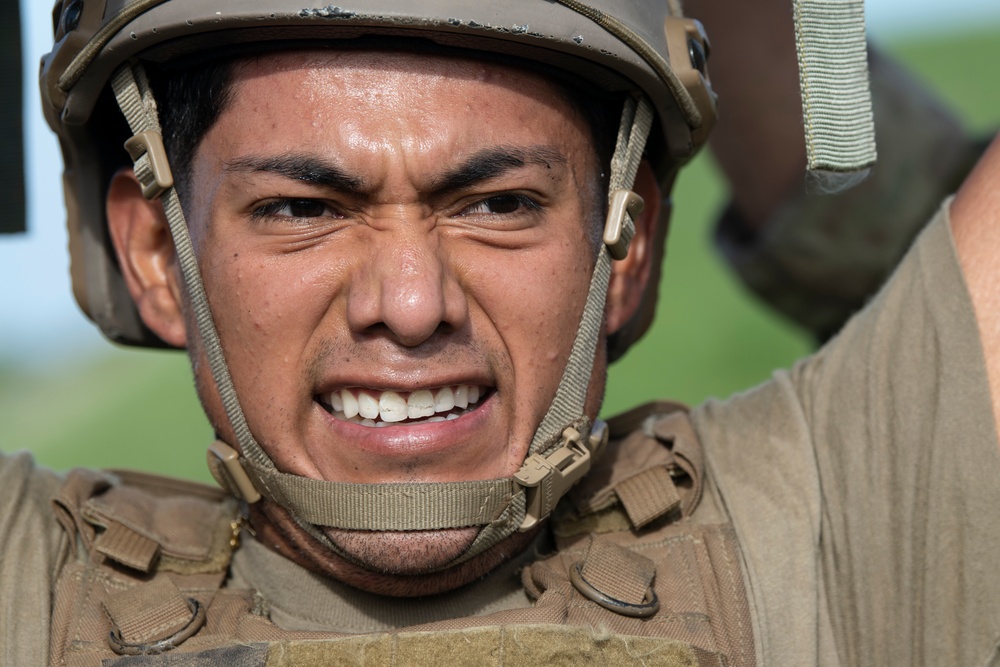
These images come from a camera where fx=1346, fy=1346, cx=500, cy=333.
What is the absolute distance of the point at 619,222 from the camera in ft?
9.41

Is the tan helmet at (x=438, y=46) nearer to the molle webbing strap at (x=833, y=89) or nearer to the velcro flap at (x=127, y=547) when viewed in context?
the velcro flap at (x=127, y=547)

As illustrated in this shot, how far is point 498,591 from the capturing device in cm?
296

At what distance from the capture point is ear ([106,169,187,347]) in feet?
10.1

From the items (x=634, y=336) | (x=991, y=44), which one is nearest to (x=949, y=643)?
(x=634, y=336)

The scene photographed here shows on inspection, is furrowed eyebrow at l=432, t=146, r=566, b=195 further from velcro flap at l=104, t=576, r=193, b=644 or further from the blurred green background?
the blurred green background

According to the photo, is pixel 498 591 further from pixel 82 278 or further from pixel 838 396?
pixel 82 278

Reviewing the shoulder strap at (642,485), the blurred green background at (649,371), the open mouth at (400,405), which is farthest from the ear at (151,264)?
the blurred green background at (649,371)

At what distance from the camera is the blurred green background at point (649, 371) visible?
860cm

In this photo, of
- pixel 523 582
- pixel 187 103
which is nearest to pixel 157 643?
pixel 523 582

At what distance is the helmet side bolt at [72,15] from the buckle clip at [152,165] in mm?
281

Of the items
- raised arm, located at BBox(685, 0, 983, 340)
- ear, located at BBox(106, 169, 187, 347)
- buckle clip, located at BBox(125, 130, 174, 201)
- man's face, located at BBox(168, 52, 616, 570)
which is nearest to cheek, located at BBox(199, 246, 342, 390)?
man's face, located at BBox(168, 52, 616, 570)

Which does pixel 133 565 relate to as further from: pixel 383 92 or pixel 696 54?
pixel 696 54

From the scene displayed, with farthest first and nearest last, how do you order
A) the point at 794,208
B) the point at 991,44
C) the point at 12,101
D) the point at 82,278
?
the point at 991,44 < the point at 794,208 < the point at 12,101 < the point at 82,278

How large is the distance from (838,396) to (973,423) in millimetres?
342
